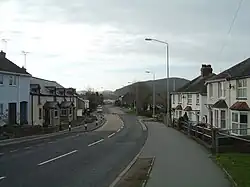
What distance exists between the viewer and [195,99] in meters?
58.8

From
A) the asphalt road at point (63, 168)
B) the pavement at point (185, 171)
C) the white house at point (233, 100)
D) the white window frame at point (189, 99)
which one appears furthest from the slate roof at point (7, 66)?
the white window frame at point (189, 99)

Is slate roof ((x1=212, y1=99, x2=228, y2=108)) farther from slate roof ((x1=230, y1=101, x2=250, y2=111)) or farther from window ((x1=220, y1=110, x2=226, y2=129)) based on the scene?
slate roof ((x1=230, y1=101, x2=250, y2=111))

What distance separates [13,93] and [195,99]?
84.7 ft

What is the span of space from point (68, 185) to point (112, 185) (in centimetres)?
126

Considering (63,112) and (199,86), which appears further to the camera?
(63,112)

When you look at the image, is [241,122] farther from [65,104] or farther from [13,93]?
[65,104]

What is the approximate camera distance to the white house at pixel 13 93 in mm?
39938

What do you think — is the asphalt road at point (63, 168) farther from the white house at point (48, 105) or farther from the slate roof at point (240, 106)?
the white house at point (48, 105)

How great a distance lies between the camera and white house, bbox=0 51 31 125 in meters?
39.9

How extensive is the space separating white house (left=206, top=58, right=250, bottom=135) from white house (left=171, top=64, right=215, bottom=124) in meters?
15.7

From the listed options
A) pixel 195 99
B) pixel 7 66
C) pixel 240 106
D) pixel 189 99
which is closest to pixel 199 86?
pixel 195 99

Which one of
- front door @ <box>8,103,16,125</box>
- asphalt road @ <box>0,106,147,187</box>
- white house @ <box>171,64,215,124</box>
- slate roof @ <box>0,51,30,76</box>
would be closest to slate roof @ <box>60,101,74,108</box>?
white house @ <box>171,64,215,124</box>

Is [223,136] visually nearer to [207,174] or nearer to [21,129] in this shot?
[207,174]

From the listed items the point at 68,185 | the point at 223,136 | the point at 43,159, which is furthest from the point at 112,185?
the point at 223,136
